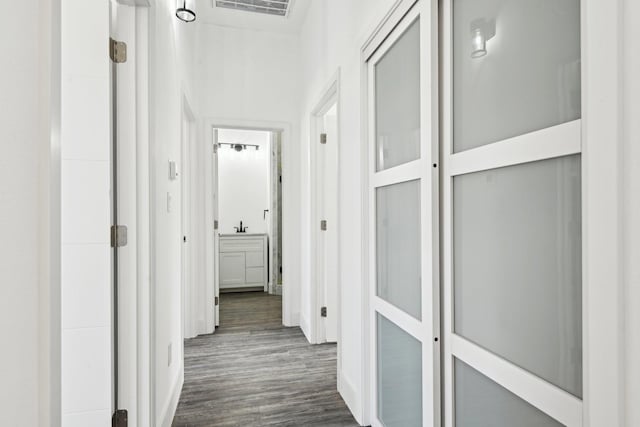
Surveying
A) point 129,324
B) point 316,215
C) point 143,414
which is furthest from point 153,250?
point 316,215

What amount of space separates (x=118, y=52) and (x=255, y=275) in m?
4.21

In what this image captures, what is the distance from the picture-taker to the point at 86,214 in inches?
58.6

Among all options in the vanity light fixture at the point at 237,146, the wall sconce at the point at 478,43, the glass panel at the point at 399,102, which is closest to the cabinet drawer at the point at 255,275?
the vanity light fixture at the point at 237,146

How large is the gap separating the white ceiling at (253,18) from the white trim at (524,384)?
319 cm

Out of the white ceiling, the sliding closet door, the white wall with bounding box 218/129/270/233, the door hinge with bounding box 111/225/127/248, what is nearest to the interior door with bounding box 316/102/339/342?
the white ceiling

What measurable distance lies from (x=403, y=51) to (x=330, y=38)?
1.26 metres

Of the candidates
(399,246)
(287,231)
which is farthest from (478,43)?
(287,231)

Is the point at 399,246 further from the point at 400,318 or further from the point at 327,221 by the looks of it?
the point at 327,221

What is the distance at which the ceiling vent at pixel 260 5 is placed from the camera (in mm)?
3195

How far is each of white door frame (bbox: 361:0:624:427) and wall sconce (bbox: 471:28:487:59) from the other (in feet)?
1.31

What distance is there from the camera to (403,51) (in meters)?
1.58

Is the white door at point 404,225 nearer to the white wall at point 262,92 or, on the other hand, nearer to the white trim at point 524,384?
the white trim at point 524,384
